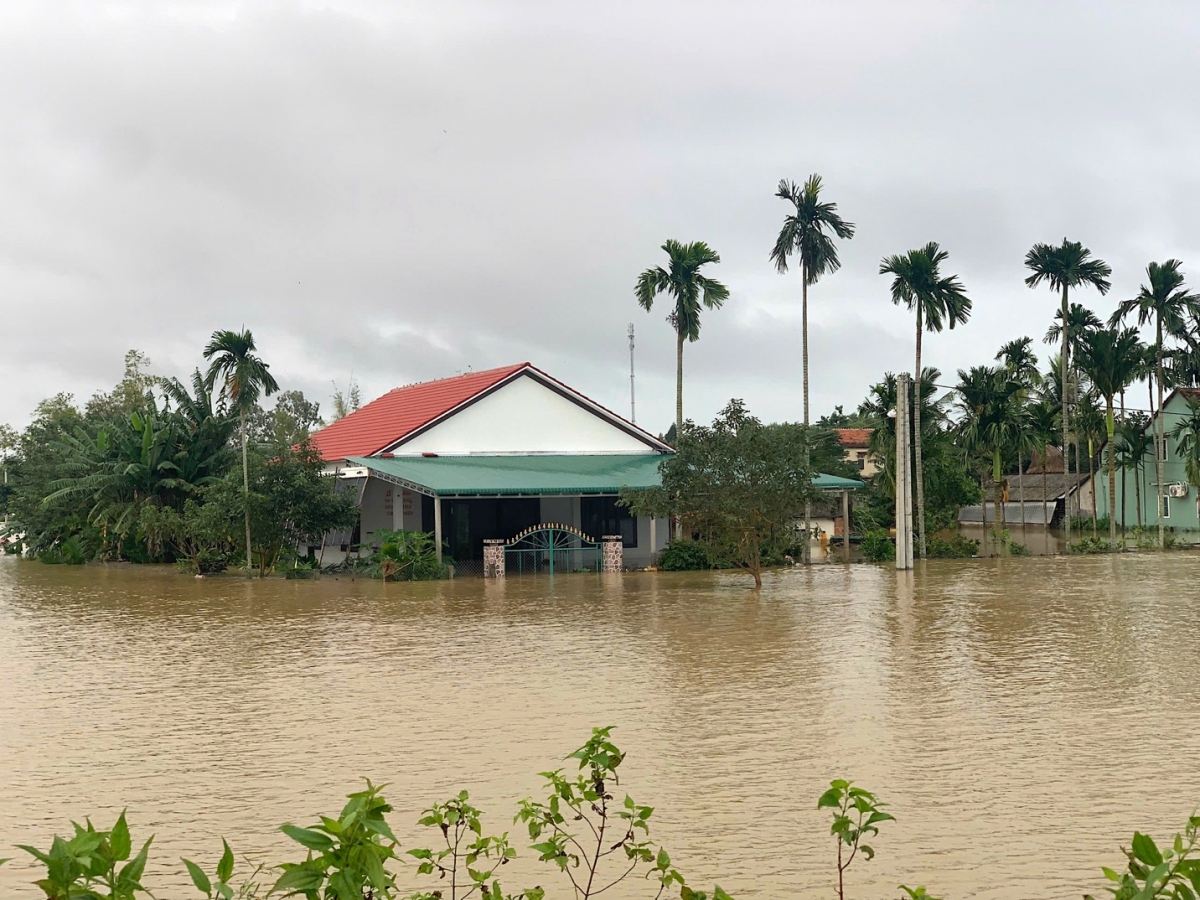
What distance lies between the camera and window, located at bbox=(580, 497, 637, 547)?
35938 mm

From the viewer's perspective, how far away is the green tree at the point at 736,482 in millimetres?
28266

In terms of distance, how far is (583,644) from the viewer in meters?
18.8

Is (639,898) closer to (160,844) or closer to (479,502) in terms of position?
(160,844)

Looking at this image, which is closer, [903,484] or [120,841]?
[120,841]

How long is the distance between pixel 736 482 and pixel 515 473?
7.85 metres

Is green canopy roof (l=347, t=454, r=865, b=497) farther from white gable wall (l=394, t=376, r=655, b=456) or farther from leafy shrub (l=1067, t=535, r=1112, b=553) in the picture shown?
leafy shrub (l=1067, t=535, r=1112, b=553)

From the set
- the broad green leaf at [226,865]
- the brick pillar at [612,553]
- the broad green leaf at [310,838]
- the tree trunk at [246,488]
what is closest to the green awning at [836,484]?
the brick pillar at [612,553]

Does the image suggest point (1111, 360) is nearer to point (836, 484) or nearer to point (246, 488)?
point (836, 484)

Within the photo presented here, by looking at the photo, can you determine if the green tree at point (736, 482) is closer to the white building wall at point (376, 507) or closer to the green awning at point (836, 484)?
the green awning at point (836, 484)

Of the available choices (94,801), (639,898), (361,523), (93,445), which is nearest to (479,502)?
(361,523)

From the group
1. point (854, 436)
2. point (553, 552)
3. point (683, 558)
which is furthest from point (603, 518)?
point (854, 436)

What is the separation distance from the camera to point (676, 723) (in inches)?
486

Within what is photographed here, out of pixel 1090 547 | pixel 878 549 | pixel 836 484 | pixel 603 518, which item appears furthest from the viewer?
pixel 1090 547

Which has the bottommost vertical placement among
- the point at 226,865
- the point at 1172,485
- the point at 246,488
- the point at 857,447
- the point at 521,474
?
the point at 226,865
